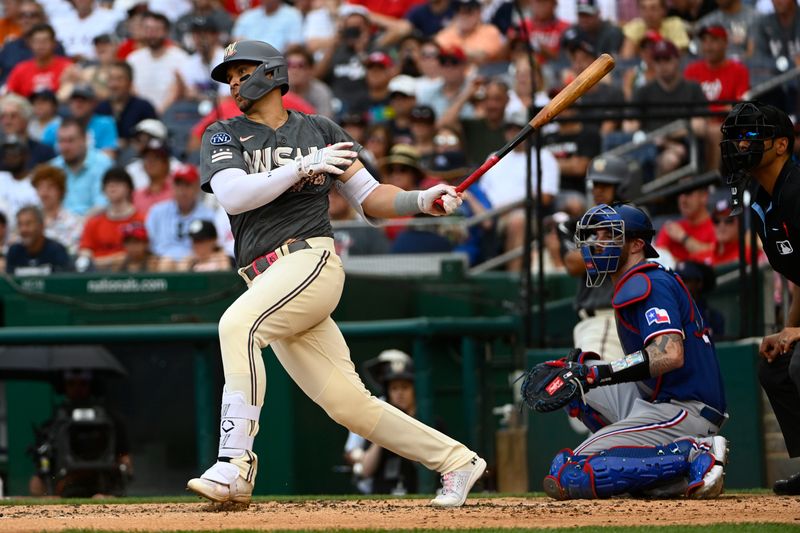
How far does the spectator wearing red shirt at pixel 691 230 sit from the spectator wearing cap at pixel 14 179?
5.99m

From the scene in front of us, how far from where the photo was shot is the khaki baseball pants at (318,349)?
538 cm

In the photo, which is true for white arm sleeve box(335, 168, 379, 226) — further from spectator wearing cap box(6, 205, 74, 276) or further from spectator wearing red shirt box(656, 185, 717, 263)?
spectator wearing cap box(6, 205, 74, 276)

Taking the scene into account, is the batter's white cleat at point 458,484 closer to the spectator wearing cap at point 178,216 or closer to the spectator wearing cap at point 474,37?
the spectator wearing cap at point 178,216

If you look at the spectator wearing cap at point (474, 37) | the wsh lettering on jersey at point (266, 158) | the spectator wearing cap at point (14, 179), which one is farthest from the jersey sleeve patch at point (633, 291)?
the spectator wearing cap at point (14, 179)

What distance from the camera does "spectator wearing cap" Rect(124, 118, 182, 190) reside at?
510 inches

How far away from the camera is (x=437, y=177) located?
11766 mm

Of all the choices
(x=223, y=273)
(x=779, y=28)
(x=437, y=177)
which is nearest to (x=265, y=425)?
(x=223, y=273)

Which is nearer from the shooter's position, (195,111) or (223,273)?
(223,273)

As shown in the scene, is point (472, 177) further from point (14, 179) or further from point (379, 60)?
point (14, 179)

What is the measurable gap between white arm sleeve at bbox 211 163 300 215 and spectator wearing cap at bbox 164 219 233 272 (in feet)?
16.1

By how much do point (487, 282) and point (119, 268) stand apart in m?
2.76

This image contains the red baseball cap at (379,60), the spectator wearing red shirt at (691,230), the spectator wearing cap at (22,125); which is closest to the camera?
the spectator wearing red shirt at (691,230)

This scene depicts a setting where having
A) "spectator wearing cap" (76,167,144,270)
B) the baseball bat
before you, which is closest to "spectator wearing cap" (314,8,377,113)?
"spectator wearing cap" (76,167,144,270)

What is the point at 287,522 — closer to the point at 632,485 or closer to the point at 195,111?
the point at 632,485
